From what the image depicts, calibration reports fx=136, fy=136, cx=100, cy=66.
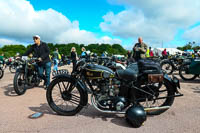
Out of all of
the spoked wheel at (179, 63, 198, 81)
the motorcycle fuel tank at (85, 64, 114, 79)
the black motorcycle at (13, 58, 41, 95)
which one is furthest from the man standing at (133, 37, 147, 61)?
the black motorcycle at (13, 58, 41, 95)

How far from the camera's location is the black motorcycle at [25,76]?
383cm

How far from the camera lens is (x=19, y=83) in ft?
13.0

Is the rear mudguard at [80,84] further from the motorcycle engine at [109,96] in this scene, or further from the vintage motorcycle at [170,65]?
the vintage motorcycle at [170,65]

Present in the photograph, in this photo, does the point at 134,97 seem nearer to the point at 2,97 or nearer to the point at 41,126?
the point at 41,126

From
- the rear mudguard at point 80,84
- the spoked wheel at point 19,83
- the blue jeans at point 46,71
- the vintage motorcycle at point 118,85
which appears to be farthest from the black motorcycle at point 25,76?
the rear mudguard at point 80,84

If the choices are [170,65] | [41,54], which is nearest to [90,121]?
[41,54]

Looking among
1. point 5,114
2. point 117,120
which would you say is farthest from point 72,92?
point 5,114

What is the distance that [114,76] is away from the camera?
237 cm

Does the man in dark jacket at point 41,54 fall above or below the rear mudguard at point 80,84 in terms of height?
above

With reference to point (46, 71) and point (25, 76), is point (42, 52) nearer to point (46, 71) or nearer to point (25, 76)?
point (46, 71)

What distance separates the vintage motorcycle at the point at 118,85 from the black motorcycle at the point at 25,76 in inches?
71.2

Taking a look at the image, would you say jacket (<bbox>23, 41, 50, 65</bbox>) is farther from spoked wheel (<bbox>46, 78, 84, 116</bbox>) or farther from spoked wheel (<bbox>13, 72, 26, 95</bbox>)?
spoked wheel (<bbox>46, 78, 84, 116</bbox>)

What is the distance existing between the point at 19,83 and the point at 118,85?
3.08m

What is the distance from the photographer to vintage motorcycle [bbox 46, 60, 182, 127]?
92.8 inches
